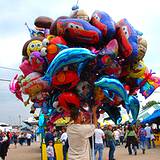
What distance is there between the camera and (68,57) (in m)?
7.93

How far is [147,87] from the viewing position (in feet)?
32.7

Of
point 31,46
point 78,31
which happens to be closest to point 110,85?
point 78,31

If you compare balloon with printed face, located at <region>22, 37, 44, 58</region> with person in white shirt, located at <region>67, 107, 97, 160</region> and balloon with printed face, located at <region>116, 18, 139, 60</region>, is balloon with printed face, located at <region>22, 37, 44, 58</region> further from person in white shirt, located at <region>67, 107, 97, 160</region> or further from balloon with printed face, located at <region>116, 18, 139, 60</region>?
person in white shirt, located at <region>67, 107, 97, 160</region>

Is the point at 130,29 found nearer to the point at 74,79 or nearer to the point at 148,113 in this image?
the point at 74,79

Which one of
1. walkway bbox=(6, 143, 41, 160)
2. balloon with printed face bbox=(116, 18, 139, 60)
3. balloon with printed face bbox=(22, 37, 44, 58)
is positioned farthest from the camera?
walkway bbox=(6, 143, 41, 160)

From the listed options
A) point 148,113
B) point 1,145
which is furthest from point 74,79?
point 148,113

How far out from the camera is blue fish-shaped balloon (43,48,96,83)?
26.0ft

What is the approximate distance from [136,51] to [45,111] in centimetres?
292

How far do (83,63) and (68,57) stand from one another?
492 millimetres

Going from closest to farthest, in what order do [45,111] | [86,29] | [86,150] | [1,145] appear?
1. [86,150]
2. [86,29]
3. [45,111]
4. [1,145]

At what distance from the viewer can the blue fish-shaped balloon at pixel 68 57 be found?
312 inches

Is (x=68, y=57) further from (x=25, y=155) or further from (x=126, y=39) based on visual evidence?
(x=25, y=155)

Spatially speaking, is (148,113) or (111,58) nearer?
(111,58)

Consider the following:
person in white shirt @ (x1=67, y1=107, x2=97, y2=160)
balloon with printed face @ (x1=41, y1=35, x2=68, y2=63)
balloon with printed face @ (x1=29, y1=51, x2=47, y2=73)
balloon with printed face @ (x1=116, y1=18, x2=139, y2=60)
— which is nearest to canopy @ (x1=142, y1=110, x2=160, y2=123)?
balloon with printed face @ (x1=116, y1=18, x2=139, y2=60)
